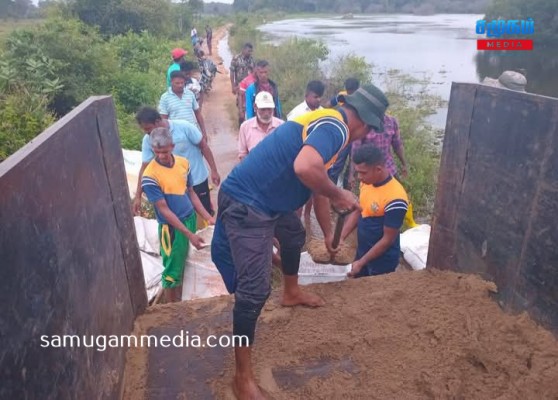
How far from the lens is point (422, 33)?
1500 inches

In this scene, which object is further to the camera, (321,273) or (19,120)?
(19,120)

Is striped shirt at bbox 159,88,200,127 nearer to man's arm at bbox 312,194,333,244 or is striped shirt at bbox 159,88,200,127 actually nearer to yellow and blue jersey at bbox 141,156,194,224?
yellow and blue jersey at bbox 141,156,194,224

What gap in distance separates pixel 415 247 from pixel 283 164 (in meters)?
2.40

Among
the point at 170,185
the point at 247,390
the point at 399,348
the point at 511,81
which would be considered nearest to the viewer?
the point at 247,390

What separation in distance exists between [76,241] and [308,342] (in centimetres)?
139

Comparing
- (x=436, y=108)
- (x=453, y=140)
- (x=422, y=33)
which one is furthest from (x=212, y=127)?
(x=422, y=33)

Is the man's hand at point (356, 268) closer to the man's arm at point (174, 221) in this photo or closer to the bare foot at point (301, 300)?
the bare foot at point (301, 300)

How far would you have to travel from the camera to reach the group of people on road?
7.55ft

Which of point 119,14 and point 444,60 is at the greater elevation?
point 119,14

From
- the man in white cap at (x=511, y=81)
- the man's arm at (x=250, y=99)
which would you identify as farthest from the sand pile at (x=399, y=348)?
the man's arm at (x=250, y=99)

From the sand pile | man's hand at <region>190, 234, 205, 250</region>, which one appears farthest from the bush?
the sand pile

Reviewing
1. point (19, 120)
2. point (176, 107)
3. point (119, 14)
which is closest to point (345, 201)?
point (176, 107)

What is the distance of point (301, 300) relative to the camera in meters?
2.94

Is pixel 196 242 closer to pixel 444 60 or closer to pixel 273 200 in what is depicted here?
pixel 273 200
